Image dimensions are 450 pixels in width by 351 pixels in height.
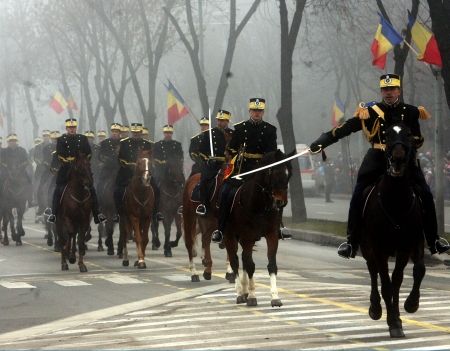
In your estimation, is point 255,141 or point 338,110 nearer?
point 255,141

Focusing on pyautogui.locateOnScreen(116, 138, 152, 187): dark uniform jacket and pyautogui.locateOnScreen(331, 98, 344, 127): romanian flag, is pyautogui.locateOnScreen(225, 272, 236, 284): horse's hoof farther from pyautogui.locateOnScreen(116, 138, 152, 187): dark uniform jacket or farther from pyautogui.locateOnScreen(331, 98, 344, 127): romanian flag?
pyautogui.locateOnScreen(331, 98, 344, 127): romanian flag

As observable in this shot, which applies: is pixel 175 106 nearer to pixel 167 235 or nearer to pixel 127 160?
pixel 167 235

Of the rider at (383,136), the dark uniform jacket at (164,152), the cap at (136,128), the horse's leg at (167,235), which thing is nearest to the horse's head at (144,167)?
the cap at (136,128)

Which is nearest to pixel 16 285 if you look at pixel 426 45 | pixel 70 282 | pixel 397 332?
pixel 70 282

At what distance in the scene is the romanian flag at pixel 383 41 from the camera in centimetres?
2923

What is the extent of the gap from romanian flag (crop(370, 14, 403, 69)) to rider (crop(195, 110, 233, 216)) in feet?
28.4

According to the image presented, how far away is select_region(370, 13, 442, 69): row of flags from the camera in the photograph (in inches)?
1055

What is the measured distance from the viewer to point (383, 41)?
30266mm

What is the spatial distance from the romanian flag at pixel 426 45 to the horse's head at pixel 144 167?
6.35m

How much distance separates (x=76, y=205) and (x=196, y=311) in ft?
27.9

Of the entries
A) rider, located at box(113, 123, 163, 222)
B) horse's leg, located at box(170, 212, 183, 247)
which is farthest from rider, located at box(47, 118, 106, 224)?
horse's leg, located at box(170, 212, 183, 247)

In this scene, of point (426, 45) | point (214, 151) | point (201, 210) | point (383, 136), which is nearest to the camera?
point (383, 136)

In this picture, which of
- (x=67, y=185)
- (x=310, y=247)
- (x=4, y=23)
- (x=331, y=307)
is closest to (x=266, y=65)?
(x=4, y=23)

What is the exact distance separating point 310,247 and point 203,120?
5550 mm
